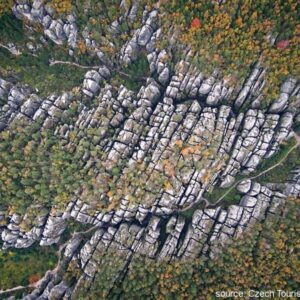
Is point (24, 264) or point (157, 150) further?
point (24, 264)

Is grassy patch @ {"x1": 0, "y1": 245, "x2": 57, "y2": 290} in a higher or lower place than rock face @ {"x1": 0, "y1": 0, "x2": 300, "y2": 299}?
lower

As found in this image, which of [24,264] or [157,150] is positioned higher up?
[157,150]

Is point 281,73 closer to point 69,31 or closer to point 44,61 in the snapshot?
point 69,31

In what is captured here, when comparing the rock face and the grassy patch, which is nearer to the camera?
the rock face

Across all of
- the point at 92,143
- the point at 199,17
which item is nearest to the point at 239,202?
the point at 92,143

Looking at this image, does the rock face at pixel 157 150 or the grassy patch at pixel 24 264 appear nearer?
the rock face at pixel 157 150
